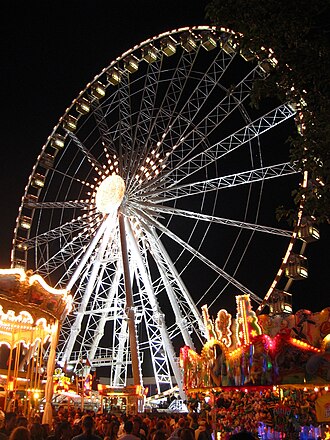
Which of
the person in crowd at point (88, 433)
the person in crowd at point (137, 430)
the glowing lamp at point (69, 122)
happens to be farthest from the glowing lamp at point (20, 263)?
the person in crowd at point (88, 433)

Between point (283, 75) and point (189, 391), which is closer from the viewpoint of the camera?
point (283, 75)

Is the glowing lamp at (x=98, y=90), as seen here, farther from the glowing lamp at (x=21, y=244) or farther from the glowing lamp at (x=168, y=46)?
the glowing lamp at (x=21, y=244)

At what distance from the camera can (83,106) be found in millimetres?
22203

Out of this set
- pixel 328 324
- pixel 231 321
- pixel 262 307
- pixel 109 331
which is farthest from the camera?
pixel 109 331

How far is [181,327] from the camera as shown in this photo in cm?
2064

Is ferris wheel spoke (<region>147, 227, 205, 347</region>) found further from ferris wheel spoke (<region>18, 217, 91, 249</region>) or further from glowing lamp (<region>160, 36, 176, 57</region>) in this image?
glowing lamp (<region>160, 36, 176, 57</region>)

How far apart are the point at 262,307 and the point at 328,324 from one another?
12.8 ft

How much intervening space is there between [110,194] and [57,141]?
450 cm

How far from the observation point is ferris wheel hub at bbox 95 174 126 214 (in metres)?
19.3

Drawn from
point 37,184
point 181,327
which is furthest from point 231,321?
point 37,184

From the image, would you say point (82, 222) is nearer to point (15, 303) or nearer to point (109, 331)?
point (15, 303)

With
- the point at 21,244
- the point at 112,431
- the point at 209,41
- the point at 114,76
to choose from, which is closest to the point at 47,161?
the point at 21,244

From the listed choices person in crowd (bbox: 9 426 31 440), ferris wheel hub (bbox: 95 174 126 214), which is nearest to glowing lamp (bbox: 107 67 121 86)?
ferris wheel hub (bbox: 95 174 126 214)

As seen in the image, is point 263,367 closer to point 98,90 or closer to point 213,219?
point 213,219
